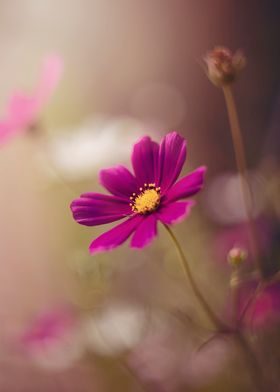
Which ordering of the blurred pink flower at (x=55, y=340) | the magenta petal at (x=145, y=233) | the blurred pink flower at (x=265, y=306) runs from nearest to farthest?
the magenta petal at (x=145, y=233)
the blurred pink flower at (x=265, y=306)
the blurred pink flower at (x=55, y=340)

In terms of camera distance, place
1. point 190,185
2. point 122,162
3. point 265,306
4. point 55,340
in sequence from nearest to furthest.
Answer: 1. point 190,185
2. point 265,306
3. point 55,340
4. point 122,162

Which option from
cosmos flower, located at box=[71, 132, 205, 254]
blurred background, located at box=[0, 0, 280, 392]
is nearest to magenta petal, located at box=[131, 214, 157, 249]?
cosmos flower, located at box=[71, 132, 205, 254]

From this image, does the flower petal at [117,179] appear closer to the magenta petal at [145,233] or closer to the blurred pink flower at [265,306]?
the magenta petal at [145,233]

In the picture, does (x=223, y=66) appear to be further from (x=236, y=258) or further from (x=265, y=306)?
(x=265, y=306)

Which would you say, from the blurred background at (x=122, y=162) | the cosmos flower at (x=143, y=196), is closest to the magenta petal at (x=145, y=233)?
the cosmos flower at (x=143, y=196)

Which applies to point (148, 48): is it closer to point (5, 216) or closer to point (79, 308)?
point (5, 216)

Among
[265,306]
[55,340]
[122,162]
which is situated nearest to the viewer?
[265,306]

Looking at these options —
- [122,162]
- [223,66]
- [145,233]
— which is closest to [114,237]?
[145,233]
